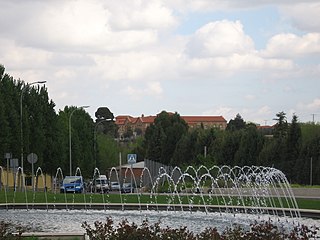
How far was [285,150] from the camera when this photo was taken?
229ft

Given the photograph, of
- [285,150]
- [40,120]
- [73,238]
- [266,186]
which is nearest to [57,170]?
[40,120]

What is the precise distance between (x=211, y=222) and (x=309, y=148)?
40.0 m

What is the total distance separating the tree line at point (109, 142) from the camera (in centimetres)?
5591

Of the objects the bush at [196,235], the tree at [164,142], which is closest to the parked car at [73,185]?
the bush at [196,235]

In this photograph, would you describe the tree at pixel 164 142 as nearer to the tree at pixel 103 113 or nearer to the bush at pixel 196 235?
the tree at pixel 103 113

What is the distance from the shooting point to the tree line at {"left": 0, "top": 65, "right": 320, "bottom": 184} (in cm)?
5591

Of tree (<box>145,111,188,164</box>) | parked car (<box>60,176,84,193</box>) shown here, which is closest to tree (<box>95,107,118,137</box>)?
tree (<box>145,111,188,164</box>)

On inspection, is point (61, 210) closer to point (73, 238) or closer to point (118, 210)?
point (118, 210)

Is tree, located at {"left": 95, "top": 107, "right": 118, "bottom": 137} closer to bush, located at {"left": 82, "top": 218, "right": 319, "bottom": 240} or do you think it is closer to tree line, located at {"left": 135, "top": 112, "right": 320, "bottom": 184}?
tree line, located at {"left": 135, "top": 112, "right": 320, "bottom": 184}

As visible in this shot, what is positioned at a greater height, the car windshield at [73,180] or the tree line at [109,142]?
the tree line at [109,142]

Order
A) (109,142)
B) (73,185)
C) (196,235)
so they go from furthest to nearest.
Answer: (109,142) → (73,185) → (196,235)

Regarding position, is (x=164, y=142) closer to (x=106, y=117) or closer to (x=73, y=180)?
(x=73, y=180)

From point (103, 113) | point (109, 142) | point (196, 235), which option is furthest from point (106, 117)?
point (196, 235)

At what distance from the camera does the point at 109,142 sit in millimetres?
110625
